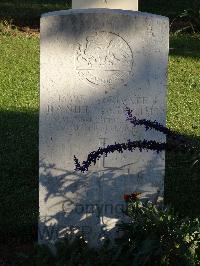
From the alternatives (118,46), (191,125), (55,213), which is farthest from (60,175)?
(191,125)

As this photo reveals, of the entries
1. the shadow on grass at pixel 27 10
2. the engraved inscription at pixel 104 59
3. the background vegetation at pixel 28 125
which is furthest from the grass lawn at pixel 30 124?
the shadow on grass at pixel 27 10

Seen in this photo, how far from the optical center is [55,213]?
4871 mm

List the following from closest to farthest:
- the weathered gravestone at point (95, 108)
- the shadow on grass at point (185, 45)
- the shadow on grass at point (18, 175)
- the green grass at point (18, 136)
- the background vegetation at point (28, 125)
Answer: the weathered gravestone at point (95, 108) → the shadow on grass at point (18, 175) → the background vegetation at point (28, 125) → the green grass at point (18, 136) → the shadow on grass at point (185, 45)

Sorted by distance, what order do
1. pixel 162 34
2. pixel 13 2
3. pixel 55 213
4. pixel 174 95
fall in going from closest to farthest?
pixel 162 34 → pixel 55 213 → pixel 174 95 → pixel 13 2

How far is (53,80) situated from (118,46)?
1.54ft

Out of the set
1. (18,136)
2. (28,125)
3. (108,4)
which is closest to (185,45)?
(108,4)

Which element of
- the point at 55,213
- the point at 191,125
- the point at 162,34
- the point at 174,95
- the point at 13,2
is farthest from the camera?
the point at 13,2

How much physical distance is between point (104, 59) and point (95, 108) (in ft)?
1.06

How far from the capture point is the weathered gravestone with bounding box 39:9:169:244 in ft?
15.0

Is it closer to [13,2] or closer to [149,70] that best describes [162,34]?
[149,70]

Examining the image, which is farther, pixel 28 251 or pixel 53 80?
pixel 28 251

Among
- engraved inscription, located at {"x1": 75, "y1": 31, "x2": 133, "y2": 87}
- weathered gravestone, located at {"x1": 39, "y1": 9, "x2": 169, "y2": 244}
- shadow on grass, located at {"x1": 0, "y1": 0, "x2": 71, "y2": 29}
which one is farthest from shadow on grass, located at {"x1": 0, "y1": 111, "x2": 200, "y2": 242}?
shadow on grass, located at {"x1": 0, "y1": 0, "x2": 71, "y2": 29}

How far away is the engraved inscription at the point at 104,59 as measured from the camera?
459cm

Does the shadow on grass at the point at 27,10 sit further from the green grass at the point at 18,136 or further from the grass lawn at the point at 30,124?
the green grass at the point at 18,136
